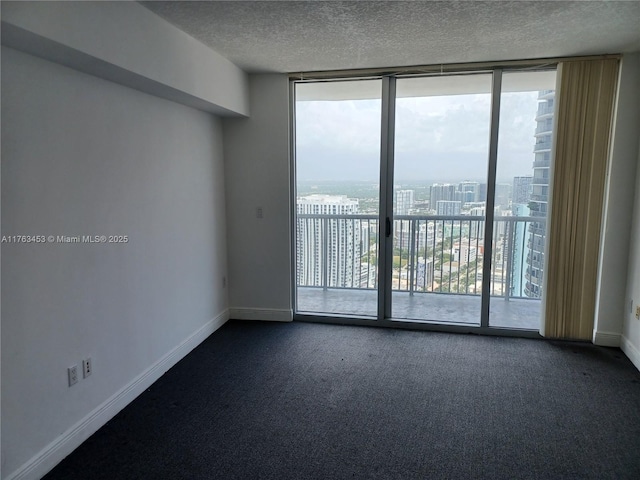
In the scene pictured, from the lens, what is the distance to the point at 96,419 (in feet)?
7.81

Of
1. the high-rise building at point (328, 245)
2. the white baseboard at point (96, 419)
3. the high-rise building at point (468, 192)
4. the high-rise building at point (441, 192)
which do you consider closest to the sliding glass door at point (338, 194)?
the high-rise building at point (328, 245)

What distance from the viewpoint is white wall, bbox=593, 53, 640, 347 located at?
3193 millimetres

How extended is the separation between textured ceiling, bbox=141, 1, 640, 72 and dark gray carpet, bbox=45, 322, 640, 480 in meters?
2.33

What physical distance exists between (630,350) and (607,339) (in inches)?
9.4

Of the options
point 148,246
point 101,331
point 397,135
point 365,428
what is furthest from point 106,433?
point 397,135

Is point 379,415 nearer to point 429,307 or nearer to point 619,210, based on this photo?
point 429,307

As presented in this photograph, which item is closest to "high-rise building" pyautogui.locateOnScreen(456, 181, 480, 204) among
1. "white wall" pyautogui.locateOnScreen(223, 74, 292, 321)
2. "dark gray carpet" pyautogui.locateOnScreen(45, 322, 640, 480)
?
"dark gray carpet" pyautogui.locateOnScreen(45, 322, 640, 480)

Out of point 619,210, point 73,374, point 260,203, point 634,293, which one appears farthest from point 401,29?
point 73,374

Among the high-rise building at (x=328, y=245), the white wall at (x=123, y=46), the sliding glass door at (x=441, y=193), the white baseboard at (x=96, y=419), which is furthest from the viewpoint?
the high-rise building at (x=328, y=245)

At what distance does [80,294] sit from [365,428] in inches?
68.5

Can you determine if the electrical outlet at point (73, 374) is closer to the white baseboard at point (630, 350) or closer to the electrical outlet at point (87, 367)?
the electrical outlet at point (87, 367)

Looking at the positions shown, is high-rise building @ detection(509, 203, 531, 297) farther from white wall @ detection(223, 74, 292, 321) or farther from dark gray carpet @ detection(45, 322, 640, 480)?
white wall @ detection(223, 74, 292, 321)

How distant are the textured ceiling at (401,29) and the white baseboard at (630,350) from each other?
7.27ft

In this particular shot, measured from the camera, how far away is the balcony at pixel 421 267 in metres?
3.90
